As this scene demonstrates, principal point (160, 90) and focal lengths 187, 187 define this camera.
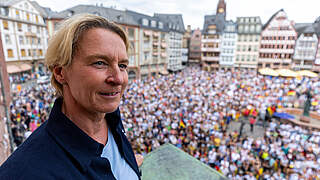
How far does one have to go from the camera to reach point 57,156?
36.2 inches

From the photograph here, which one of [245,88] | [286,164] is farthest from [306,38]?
[286,164]

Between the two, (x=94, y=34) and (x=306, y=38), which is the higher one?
(x=306, y=38)

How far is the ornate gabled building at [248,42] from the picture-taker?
40.9 metres

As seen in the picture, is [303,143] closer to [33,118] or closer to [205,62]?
[33,118]

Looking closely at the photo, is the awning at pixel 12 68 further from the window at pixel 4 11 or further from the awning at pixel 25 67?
the window at pixel 4 11

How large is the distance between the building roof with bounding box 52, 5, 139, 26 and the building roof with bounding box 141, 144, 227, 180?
2769 cm

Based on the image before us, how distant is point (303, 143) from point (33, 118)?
14.5m

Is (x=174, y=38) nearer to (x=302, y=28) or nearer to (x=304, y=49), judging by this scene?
(x=302, y=28)

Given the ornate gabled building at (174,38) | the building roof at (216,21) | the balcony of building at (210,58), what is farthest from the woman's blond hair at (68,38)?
the building roof at (216,21)

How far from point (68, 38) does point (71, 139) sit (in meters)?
0.55

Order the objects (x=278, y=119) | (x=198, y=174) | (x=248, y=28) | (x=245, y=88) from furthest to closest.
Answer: (x=248, y=28)
(x=245, y=88)
(x=278, y=119)
(x=198, y=174)

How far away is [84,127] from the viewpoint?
1182mm

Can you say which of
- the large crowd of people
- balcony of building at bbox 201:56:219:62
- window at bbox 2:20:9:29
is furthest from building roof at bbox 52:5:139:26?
balcony of building at bbox 201:56:219:62

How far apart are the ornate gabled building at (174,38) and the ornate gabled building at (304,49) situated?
23.9 m
